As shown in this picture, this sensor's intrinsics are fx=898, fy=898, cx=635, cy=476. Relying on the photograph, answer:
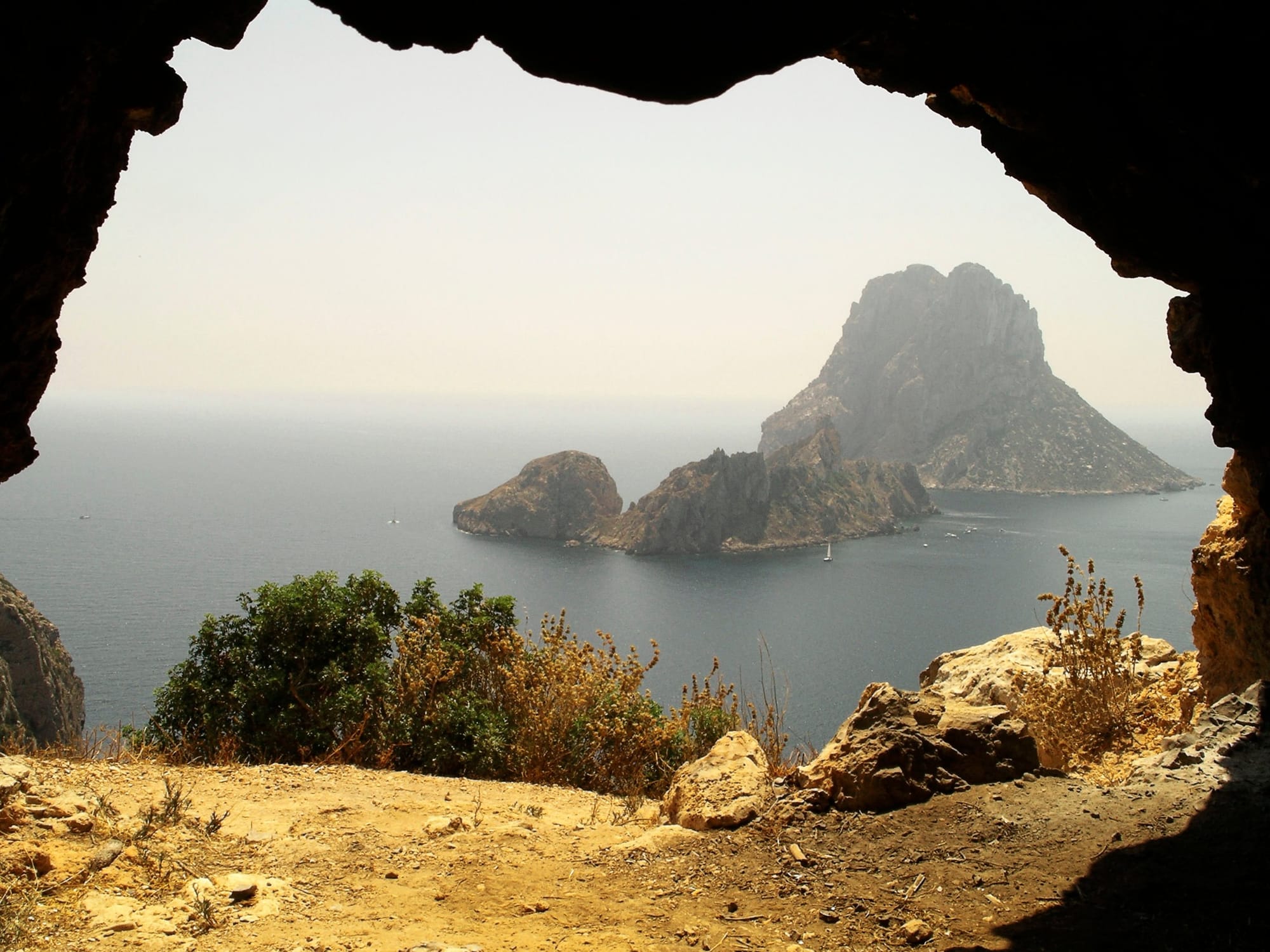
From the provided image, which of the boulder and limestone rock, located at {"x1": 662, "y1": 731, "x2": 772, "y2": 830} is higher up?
the boulder

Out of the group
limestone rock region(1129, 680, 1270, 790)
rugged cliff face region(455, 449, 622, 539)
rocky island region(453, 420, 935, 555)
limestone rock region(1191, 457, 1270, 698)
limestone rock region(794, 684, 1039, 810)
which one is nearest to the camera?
limestone rock region(1129, 680, 1270, 790)

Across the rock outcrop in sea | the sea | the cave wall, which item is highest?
the rock outcrop in sea

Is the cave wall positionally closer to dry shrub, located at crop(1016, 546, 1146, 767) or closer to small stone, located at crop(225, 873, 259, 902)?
small stone, located at crop(225, 873, 259, 902)

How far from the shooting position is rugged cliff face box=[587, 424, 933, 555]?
102m

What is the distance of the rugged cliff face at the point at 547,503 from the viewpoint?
106 metres

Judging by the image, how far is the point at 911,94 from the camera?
4.21 m

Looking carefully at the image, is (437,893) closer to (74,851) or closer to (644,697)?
(74,851)

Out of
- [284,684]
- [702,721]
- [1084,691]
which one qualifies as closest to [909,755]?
[1084,691]

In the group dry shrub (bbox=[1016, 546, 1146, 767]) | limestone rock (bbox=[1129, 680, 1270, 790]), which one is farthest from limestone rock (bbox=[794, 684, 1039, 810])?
dry shrub (bbox=[1016, 546, 1146, 767])

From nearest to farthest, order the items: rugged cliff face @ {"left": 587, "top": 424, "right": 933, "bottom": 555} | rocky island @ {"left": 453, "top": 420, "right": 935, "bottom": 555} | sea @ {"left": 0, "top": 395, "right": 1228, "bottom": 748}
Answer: sea @ {"left": 0, "top": 395, "right": 1228, "bottom": 748} → rugged cliff face @ {"left": 587, "top": 424, "right": 933, "bottom": 555} → rocky island @ {"left": 453, "top": 420, "right": 935, "bottom": 555}

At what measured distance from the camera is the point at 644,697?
27.1 feet

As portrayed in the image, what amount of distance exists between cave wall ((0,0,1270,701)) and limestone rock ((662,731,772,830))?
3.03 metres

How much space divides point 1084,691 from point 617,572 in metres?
81.4

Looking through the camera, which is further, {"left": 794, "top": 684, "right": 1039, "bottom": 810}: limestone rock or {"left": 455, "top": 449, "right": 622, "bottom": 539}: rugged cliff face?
{"left": 455, "top": 449, "right": 622, "bottom": 539}: rugged cliff face
